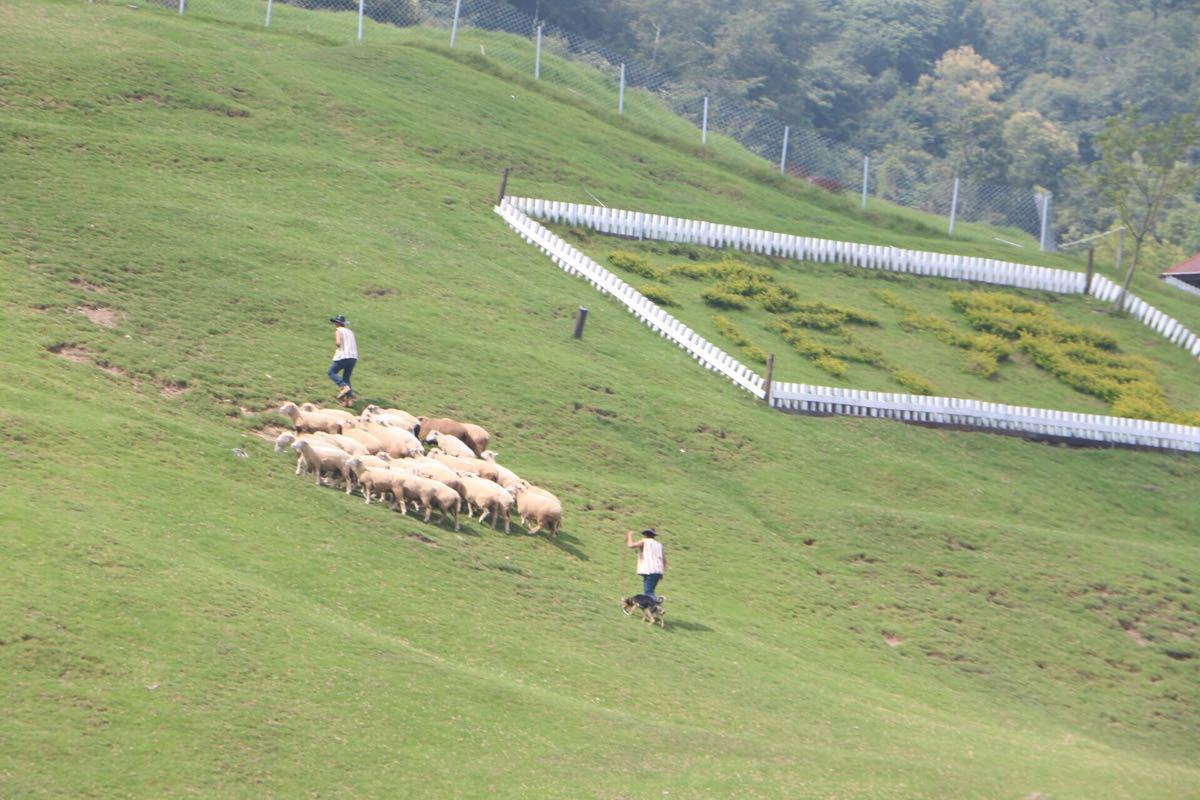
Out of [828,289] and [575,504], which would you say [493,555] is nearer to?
[575,504]

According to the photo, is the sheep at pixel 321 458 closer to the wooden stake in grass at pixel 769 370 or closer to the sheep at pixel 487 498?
the sheep at pixel 487 498

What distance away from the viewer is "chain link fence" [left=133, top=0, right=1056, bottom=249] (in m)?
74.0

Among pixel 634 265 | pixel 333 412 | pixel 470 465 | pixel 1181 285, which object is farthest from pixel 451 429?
pixel 1181 285

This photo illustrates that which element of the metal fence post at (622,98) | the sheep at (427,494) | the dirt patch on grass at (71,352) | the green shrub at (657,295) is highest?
the metal fence post at (622,98)

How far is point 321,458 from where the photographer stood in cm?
2938

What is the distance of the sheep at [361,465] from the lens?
29.4 m

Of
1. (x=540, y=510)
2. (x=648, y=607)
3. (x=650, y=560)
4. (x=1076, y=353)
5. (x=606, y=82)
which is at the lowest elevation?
(x=648, y=607)

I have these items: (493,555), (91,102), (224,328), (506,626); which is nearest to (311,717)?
(506,626)

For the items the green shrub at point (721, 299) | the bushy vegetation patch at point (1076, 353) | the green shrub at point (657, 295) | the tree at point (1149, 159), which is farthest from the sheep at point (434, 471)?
the tree at point (1149, 159)

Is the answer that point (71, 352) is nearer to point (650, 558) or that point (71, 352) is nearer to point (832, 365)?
point (650, 558)

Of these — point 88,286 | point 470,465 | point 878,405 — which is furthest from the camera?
point 878,405

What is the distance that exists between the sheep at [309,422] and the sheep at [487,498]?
303 centimetres

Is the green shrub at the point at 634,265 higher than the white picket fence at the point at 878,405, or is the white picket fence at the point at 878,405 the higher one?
the green shrub at the point at 634,265

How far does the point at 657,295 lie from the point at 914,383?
30.3 feet
